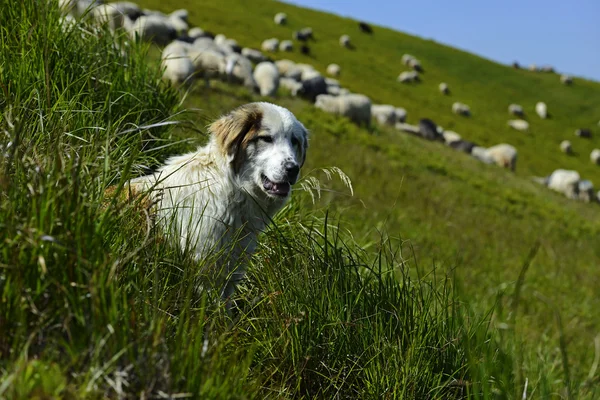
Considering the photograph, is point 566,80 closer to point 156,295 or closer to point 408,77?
point 408,77

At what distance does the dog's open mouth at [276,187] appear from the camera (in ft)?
12.7

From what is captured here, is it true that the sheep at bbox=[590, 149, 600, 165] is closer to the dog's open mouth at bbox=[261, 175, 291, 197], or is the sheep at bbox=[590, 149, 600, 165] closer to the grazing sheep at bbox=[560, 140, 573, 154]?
the grazing sheep at bbox=[560, 140, 573, 154]

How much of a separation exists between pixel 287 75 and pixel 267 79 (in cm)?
782

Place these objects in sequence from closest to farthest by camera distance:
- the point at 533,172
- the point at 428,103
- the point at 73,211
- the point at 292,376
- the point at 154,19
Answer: the point at 73,211, the point at 292,376, the point at 154,19, the point at 533,172, the point at 428,103

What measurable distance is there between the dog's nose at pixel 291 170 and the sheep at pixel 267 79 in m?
15.4

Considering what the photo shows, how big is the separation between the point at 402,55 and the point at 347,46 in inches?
218

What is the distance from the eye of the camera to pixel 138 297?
2268 millimetres

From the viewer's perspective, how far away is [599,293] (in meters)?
12.9

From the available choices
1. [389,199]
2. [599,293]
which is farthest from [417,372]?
[599,293]

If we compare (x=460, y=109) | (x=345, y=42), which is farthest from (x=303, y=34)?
(x=460, y=109)

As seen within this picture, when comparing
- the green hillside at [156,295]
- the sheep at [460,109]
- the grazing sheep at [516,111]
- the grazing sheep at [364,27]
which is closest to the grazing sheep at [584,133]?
the grazing sheep at [516,111]

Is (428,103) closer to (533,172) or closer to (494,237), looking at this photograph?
(533,172)

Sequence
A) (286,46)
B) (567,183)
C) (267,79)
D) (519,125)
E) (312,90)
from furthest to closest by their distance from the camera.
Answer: (519,125) < (286,46) < (567,183) < (312,90) < (267,79)

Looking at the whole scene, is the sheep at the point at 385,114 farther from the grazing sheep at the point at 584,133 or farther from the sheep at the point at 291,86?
the grazing sheep at the point at 584,133
